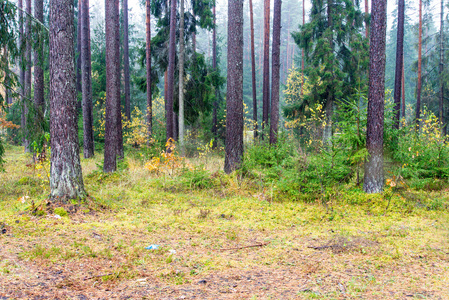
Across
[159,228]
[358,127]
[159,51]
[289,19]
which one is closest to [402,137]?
[358,127]

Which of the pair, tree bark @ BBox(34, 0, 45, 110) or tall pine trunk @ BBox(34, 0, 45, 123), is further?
tree bark @ BBox(34, 0, 45, 110)

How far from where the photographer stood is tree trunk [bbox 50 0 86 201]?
18.2 ft

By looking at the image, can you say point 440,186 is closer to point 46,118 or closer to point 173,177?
point 173,177

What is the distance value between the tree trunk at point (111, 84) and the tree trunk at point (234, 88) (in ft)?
12.7

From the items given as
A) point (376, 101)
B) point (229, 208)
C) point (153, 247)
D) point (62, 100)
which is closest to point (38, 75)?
point (62, 100)

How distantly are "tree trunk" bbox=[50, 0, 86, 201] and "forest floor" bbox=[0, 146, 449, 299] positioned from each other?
538 mm

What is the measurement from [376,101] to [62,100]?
6.41 meters

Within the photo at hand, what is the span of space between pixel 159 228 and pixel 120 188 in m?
3.41

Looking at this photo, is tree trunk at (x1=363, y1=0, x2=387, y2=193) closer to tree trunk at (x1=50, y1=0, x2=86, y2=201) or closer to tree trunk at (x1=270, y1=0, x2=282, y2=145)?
tree trunk at (x1=270, y1=0, x2=282, y2=145)

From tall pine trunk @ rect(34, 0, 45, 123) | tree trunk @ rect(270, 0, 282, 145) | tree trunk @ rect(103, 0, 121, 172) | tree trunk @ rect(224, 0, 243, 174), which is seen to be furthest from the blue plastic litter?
tree trunk @ rect(270, 0, 282, 145)

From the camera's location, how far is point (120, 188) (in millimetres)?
8211

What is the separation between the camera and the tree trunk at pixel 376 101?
21.7 feet

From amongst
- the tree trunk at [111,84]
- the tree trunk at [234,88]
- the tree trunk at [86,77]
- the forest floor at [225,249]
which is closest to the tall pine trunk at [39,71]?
the tree trunk at [111,84]

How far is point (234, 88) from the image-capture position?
8.95 metres
